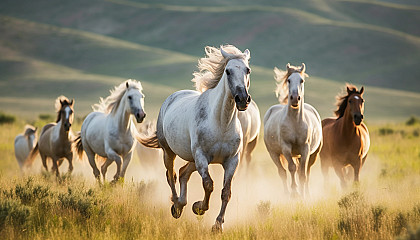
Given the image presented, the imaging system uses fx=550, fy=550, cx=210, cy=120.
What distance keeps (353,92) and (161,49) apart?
9414 centimetres

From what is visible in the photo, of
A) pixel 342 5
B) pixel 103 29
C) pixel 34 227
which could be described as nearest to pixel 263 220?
pixel 34 227

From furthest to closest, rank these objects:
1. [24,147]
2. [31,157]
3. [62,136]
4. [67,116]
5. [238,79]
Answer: [24,147] → [31,157] → [62,136] → [67,116] → [238,79]

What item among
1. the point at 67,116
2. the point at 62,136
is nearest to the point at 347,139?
the point at 67,116

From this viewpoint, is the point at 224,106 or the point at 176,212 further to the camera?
the point at 176,212

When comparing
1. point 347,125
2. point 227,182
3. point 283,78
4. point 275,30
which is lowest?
point 227,182

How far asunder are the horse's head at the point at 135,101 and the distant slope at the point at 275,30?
72.4 metres

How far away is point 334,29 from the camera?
99.2 meters

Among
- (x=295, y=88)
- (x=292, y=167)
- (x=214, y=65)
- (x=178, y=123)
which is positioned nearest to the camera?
(x=214, y=65)

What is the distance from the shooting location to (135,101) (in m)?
11.4

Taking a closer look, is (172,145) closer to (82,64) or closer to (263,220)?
(263,220)

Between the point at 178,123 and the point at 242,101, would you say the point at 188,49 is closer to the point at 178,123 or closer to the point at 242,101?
the point at 178,123

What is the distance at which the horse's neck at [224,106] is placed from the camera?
6918 mm

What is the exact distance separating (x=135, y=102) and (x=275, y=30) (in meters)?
97.1

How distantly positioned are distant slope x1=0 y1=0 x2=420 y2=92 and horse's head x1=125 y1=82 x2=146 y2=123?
72.4 meters
